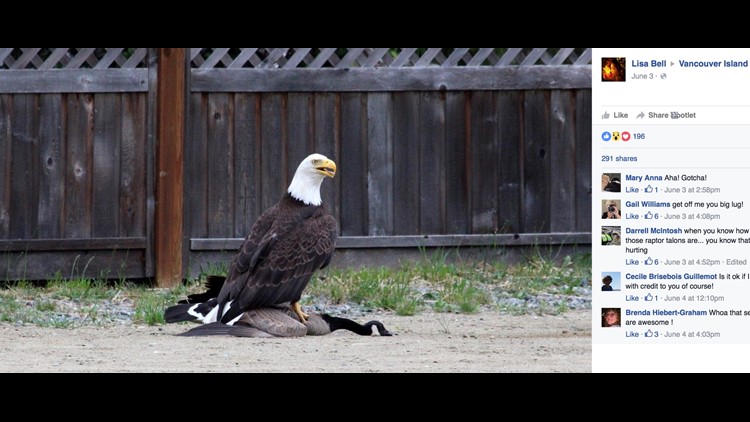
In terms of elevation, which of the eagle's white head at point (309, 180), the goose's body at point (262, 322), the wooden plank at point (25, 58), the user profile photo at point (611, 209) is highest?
the wooden plank at point (25, 58)

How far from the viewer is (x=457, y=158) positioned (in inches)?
385

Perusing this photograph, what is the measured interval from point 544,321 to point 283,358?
2471 mm

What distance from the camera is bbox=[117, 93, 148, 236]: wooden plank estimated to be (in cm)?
947

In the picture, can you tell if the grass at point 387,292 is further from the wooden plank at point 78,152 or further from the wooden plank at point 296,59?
the wooden plank at point 296,59

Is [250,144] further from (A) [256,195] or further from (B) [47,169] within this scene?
(B) [47,169]

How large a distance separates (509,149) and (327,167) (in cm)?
284

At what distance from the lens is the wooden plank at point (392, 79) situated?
9562mm

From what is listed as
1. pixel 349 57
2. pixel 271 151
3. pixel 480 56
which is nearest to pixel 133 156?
pixel 271 151

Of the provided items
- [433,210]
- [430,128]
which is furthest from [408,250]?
[430,128]

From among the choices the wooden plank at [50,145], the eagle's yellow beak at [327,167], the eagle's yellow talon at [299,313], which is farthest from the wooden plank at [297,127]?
the eagle's yellow talon at [299,313]

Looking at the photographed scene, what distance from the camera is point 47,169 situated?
940cm

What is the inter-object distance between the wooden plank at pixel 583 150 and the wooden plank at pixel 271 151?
253cm

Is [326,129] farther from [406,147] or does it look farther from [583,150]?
[583,150]

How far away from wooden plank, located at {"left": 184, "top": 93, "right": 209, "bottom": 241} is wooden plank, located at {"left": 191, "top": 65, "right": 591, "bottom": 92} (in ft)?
0.63
